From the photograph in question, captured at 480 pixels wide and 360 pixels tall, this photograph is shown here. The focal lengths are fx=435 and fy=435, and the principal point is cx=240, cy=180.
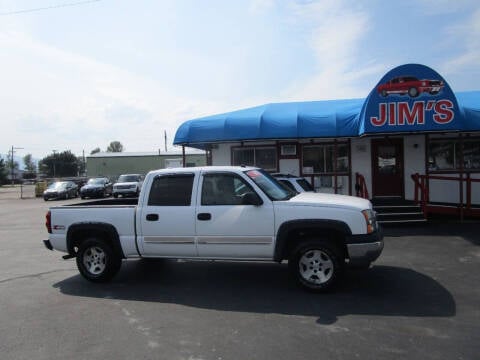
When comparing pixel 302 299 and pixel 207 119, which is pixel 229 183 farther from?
pixel 207 119

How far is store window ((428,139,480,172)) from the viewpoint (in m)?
14.4

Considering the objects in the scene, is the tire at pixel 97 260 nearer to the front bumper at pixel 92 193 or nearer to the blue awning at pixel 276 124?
the blue awning at pixel 276 124

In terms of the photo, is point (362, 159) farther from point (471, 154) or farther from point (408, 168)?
point (471, 154)

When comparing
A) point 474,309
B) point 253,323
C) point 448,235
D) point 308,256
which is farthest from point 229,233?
point 448,235

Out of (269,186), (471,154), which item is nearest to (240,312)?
(269,186)

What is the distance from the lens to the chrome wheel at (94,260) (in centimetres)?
723

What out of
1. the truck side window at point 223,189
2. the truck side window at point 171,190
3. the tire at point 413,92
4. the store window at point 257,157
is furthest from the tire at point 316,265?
the store window at point 257,157

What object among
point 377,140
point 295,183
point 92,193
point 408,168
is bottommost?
point 92,193

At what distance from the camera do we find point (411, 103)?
12336 millimetres

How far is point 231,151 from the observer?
651 inches

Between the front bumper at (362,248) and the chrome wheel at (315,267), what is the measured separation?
13.5 inches

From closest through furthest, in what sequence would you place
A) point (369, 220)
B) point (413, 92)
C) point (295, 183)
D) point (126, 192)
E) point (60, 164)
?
point (369, 220) < point (295, 183) < point (413, 92) < point (126, 192) < point (60, 164)

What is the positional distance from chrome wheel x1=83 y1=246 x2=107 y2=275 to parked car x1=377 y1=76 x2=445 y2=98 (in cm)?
903

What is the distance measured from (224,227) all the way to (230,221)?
130mm
